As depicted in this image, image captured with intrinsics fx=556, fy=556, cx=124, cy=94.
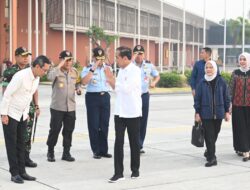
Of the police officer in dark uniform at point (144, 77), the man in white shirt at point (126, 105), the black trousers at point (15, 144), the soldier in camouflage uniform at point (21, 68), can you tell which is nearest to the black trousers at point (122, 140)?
the man in white shirt at point (126, 105)

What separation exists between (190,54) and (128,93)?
83.0m

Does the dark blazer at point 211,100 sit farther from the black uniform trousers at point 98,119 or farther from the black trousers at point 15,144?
the black trousers at point 15,144

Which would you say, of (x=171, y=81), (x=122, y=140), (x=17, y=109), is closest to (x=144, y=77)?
(x=122, y=140)

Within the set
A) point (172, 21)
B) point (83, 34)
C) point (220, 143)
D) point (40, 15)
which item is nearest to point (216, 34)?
point (172, 21)

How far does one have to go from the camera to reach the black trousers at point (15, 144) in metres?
7.51

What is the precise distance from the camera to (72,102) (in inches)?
361

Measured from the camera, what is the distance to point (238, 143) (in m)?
9.81

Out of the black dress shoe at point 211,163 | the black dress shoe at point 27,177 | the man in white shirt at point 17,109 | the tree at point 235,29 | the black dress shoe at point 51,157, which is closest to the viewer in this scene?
the man in white shirt at point 17,109

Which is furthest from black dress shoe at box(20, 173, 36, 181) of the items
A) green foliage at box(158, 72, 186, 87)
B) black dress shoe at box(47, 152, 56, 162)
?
green foliage at box(158, 72, 186, 87)

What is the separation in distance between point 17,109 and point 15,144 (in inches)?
19.1

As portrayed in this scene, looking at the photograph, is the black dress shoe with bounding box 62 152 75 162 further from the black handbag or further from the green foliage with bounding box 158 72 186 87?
the green foliage with bounding box 158 72 186 87

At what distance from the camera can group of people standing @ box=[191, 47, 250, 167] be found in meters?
9.06

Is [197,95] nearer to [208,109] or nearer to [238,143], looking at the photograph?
[208,109]

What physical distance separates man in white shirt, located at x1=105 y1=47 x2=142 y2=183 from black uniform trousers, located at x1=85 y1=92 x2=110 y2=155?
5.38 ft
